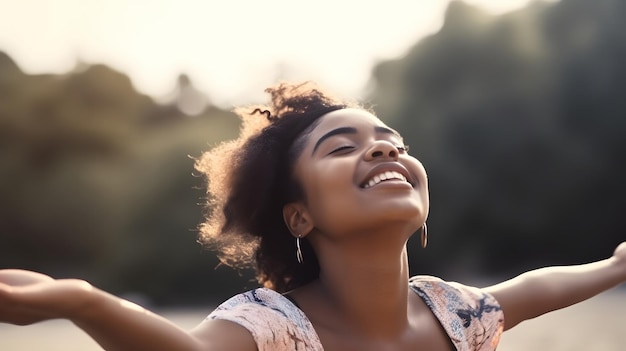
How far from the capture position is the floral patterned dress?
1.97 meters

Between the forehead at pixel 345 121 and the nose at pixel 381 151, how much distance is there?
13cm

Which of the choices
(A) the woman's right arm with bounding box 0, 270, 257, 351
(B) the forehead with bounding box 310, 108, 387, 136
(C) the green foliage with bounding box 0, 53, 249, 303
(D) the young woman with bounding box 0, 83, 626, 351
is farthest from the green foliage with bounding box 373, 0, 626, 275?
(A) the woman's right arm with bounding box 0, 270, 257, 351

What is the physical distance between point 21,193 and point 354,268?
26.8 ft

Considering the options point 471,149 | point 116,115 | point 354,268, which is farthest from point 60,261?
point 354,268

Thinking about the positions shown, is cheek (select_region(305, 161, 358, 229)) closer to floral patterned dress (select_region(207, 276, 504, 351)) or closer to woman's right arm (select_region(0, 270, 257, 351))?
floral patterned dress (select_region(207, 276, 504, 351))

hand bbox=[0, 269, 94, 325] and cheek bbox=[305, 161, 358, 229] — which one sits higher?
cheek bbox=[305, 161, 358, 229]

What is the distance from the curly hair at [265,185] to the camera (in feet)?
7.97

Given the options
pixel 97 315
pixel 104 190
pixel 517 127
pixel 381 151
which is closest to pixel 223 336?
Result: pixel 97 315

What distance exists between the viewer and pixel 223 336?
6.16ft

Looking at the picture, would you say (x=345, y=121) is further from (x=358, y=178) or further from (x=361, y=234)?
(x=361, y=234)

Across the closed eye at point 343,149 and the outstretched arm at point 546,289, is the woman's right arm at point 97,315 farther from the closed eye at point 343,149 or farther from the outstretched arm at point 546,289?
the outstretched arm at point 546,289

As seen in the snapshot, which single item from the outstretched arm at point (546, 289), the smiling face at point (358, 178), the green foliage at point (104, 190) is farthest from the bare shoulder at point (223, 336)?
the green foliage at point (104, 190)

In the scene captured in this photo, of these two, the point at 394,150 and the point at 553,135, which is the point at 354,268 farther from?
the point at 553,135

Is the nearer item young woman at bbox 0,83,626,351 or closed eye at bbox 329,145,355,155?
young woman at bbox 0,83,626,351
